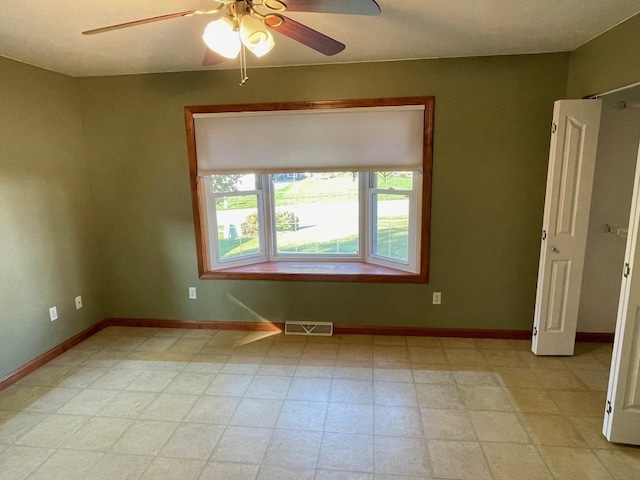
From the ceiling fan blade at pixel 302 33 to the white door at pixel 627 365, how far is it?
172 cm

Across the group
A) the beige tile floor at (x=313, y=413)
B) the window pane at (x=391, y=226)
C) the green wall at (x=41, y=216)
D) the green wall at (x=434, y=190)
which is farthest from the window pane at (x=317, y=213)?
the green wall at (x=41, y=216)

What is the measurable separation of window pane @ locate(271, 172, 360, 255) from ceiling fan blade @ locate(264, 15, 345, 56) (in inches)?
72.4

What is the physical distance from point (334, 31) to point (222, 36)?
109 cm

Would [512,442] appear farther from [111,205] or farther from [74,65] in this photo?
[74,65]

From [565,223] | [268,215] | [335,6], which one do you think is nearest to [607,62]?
[565,223]

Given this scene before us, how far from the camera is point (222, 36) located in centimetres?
144

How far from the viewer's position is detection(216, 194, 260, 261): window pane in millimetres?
3656

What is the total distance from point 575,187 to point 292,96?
226 cm

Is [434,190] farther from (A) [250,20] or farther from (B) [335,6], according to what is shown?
(A) [250,20]

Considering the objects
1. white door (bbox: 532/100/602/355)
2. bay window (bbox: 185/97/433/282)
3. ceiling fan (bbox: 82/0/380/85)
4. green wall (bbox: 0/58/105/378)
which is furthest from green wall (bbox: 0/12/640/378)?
ceiling fan (bbox: 82/0/380/85)

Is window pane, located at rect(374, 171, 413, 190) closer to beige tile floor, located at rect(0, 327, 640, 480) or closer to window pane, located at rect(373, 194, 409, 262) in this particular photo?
window pane, located at rect(373, 194, 409, 262)

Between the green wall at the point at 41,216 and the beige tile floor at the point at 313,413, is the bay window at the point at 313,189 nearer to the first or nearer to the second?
the beige tile floor at the point at 313,413

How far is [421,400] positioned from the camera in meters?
2.46

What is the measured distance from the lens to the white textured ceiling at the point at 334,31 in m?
1.94
